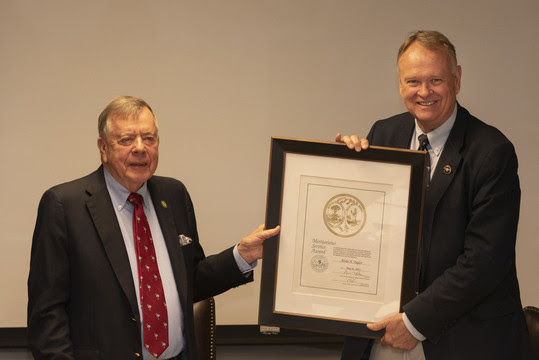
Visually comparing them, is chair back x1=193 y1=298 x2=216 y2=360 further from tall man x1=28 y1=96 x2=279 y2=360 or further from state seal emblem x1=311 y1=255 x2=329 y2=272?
state seal emblem x1=311 y1=255 x2=329 y2=272

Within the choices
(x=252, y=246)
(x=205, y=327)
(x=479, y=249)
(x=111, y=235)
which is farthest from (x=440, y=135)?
(x=205, y=327)

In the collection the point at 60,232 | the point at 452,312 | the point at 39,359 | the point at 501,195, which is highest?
the point at 501,195

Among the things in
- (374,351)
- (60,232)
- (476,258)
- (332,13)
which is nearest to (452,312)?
(476,258)

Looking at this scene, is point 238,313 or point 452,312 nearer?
point 452,312

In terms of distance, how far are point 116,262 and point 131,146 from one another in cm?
45

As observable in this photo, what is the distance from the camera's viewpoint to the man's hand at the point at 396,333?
8.29 ft

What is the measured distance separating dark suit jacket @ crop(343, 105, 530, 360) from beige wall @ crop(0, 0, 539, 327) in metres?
1.76

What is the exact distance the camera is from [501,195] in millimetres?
2467

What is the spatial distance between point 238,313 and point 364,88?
1.66 metres

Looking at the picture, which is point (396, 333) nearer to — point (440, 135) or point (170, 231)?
point (440, 135)

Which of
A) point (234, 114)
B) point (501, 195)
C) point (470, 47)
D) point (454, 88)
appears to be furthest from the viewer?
point (470, 47)

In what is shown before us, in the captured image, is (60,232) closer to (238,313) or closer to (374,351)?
(374,351)

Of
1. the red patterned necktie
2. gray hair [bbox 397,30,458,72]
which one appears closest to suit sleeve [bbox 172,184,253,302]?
the red patterned necktie

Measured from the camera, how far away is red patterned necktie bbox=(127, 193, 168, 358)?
2539mm
